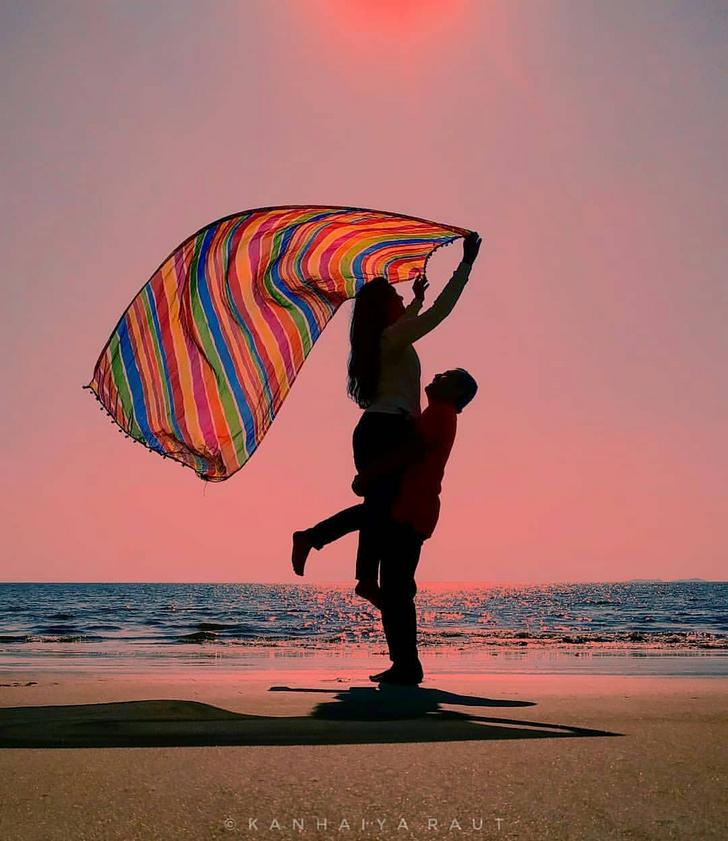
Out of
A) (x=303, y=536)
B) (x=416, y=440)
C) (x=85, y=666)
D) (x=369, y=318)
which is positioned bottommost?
(x=85, y=666)

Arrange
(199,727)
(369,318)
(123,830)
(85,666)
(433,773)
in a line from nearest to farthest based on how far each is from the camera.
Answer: (123,830), (433,773), (199,727), (369,318), (85,666)

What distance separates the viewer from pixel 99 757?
231 centimetres

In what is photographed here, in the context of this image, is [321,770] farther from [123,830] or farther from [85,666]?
[85,666]

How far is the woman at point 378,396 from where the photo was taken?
5.05m

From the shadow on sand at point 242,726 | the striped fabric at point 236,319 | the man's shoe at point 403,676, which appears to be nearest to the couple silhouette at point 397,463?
the man's shoe at point 403,676

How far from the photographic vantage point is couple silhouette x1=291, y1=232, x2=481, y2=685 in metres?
5.00

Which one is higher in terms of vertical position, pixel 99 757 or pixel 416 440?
pixel 416 440

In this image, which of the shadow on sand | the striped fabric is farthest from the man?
the shadow on sand

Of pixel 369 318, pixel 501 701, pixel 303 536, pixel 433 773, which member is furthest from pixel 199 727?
pixel 369 318

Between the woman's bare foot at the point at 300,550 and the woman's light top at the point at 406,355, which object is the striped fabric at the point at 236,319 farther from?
the woman's bare foot at the point at 300,550

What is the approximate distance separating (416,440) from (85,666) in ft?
11.4

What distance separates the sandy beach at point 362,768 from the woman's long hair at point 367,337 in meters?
1.98

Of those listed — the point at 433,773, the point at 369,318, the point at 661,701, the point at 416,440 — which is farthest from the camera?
the point at 369,318

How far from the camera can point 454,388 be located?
5262 mm
